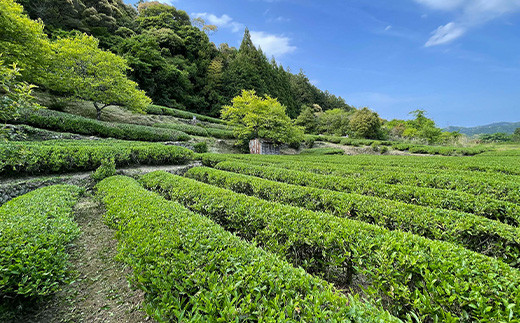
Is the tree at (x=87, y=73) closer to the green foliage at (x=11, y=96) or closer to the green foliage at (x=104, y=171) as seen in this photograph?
the green foliage at (x=104, y=171)

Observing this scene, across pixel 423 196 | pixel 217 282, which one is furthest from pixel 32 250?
pixel 423 196

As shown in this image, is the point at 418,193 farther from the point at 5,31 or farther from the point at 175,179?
the point at 5,31

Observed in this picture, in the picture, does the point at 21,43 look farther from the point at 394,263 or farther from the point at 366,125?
the point at 366,125

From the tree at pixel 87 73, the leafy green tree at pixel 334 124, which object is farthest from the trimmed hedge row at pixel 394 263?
the leafy green tree at pixel 334 124

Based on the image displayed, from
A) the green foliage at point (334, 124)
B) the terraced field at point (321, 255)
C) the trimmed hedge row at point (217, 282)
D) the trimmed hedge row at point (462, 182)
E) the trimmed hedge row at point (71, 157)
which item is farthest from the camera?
the green foliage at point (334, 124)

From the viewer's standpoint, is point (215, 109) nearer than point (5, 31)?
No

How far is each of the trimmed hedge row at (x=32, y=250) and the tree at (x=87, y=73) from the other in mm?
14330

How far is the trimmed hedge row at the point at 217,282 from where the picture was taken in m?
1.50

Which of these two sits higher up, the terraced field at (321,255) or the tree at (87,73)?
the tree at (87,73)

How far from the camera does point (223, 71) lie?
39.6 m

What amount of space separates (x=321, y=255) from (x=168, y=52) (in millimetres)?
39850

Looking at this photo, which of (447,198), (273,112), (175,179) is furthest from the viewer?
(273,112)

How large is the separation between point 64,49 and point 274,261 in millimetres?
19797

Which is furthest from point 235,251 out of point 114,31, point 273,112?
point 114,31
